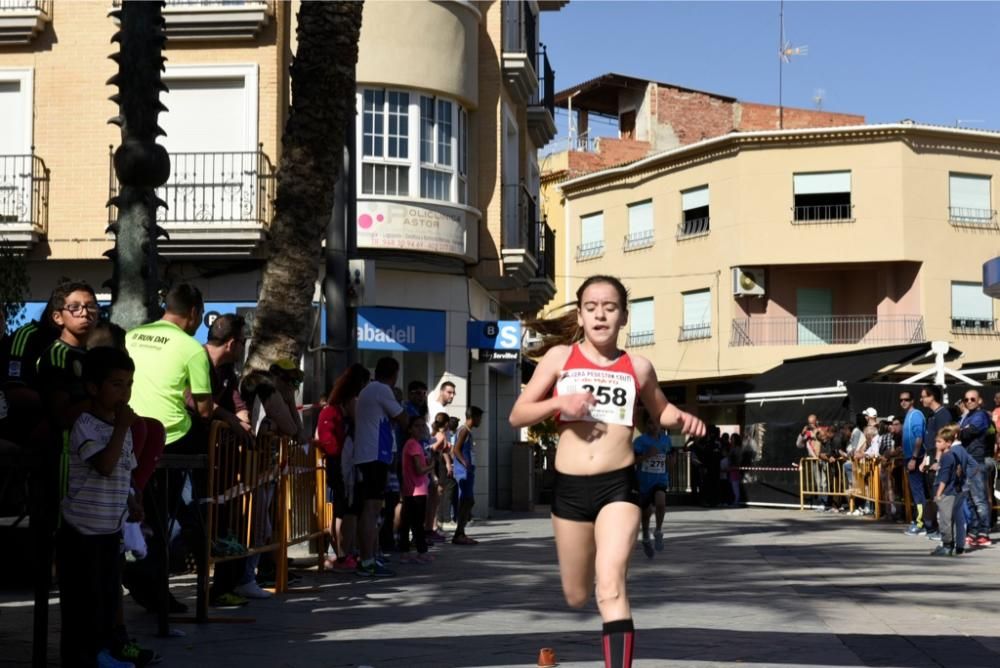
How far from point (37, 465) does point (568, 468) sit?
8.19ft

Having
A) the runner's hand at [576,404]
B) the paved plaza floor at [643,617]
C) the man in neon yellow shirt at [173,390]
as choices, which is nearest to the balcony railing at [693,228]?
the paved plaza floor at [643,617]

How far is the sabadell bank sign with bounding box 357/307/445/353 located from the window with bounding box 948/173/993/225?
27.1 meters

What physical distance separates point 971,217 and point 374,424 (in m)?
40.4

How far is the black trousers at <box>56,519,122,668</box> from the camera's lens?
733cm

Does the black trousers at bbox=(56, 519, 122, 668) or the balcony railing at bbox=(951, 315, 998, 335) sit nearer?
the black trousers at bbox=(56, 519, 122, 668)

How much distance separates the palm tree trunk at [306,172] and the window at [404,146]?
9.49m

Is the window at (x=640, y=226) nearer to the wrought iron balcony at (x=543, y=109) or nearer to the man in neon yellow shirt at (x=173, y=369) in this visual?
the wrought iron balcony at (x=543, y=109)

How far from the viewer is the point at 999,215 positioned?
2026 inches

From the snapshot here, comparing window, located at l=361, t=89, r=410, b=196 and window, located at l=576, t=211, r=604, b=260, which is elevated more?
window, located at l=576, t=211, r=604, b=260

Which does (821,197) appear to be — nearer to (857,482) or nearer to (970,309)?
(970,309)

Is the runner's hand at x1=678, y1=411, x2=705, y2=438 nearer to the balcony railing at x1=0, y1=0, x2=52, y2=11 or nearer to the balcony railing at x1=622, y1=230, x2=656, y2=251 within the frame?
the balcony railing at x1=0, y1=0, x2=52, y2=11

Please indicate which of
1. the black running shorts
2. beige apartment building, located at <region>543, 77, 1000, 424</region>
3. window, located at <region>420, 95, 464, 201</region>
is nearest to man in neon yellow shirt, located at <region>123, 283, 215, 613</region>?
the black running shorts

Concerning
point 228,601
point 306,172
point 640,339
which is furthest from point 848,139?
point 228,601

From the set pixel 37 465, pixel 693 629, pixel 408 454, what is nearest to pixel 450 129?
pixel 408 454
